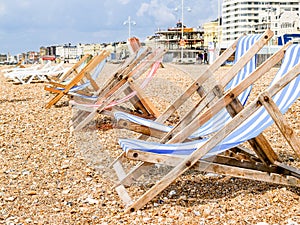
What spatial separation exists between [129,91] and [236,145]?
8.68 ft

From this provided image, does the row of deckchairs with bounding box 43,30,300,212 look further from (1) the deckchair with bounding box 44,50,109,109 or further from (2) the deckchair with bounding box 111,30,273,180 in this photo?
(1) the deckchair with bounding box 44,50,109,109

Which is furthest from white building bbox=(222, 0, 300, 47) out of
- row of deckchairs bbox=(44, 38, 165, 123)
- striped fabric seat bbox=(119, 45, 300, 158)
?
striped fabric seat bbox=(119, 45, 300, 158)

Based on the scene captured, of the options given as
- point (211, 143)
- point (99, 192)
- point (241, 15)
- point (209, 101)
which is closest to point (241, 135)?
point (211, 143)

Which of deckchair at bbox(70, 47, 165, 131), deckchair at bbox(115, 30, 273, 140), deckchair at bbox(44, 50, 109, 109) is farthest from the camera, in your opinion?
deckchair at bbox(44, 50, 109, 109)

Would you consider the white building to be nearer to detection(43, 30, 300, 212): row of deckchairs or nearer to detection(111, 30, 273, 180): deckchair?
detection(111, 30, 273, 180): deckchair

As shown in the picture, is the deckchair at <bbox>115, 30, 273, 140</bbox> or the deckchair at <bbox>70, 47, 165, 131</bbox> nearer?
the deckchair at <bbox>115, 30, 273, 140</bbox>

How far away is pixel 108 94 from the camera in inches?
225

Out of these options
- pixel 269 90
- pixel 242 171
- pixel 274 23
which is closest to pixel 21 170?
pixel 242 171

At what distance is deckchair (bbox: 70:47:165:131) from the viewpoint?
5.51 meters

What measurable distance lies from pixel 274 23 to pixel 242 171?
79.2m

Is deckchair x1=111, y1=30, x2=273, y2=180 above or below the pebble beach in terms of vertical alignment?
above

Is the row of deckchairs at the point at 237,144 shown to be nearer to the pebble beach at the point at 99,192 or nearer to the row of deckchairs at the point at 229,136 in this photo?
the row of deckchairs at the point at 229,136

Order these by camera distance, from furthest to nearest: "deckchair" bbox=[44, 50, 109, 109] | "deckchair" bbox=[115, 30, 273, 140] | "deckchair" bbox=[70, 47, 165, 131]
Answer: "deckchair" bbox=[44, 50, 109, 109] → "deckchair" bbox=[70, 47, 165, 131] → "deckchair" bbox=[115, 30, 273, 140]

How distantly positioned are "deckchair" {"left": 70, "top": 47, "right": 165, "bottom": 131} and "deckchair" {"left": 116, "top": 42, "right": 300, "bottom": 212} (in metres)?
2.18
